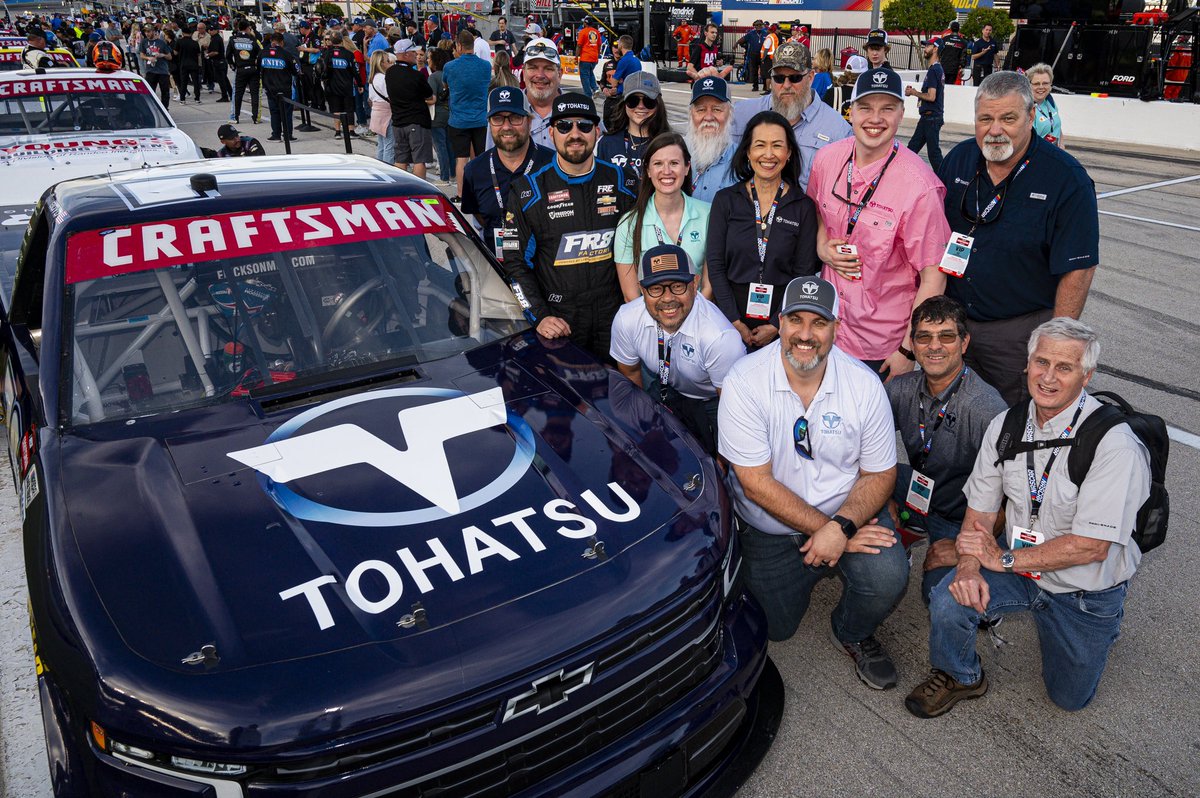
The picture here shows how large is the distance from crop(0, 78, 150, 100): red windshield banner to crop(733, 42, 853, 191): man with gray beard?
5.78 meters

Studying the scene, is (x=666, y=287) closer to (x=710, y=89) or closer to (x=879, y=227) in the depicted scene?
(x=879, y=227)

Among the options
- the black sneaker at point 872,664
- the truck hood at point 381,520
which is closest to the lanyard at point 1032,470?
the black sneaker at point 872,664

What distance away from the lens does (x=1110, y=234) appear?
31.2 ft

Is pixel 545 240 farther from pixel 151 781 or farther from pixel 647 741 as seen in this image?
pixel 151 781

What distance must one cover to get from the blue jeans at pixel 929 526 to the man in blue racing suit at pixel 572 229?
5.27 feet

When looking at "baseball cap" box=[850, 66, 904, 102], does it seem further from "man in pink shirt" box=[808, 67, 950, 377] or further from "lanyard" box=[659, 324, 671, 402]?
"lanyard" box=[659, 324, 671, 402]

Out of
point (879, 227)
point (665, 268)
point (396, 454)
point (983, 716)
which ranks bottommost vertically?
point (983, 716)

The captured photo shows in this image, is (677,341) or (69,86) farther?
(69,86)

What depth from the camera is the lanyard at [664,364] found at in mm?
4039

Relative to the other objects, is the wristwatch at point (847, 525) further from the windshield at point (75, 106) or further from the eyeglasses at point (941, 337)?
the windshield at point (75, 106)

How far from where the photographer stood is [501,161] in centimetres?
550

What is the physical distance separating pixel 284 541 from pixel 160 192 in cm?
194

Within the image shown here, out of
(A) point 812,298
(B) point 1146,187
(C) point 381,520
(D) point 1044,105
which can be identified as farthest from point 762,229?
(B) point 1146,187

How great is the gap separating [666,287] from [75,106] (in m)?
6.65
